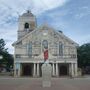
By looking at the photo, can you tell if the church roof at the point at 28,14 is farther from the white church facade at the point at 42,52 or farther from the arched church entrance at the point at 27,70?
the arched church entrance at the point at 27,70

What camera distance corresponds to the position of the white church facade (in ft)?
148

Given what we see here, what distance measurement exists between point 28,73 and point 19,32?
10329 mm

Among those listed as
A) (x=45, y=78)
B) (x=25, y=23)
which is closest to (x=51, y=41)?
(x=25, y=23)

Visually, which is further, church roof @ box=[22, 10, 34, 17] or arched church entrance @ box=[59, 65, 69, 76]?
church roof @ box=[22, 10, 34, 17]

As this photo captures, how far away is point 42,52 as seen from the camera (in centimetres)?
4581

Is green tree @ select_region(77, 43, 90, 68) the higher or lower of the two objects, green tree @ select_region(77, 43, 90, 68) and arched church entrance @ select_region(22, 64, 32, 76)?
the higher

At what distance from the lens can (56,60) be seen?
148 ft

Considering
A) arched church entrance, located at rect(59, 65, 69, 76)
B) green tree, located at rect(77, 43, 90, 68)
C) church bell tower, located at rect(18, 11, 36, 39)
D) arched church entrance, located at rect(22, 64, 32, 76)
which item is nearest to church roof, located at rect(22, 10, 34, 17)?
church bell tower, located at rect(18, 11, 36, 39)

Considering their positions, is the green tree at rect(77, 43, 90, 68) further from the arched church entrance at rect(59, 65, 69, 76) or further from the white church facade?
the white church facade

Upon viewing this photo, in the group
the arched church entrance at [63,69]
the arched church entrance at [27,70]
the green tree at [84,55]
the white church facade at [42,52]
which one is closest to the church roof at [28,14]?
the white church facade at [42,52]

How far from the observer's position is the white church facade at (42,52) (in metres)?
45.2

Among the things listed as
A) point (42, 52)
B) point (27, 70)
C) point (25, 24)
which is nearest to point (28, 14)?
point (25, 24)

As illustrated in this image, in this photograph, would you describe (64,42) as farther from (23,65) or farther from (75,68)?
(23,65)

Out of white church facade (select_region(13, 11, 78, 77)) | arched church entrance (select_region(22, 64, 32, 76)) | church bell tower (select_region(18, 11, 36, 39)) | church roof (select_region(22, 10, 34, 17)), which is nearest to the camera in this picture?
white church facade (select_region(13, 11, 78, 77))
